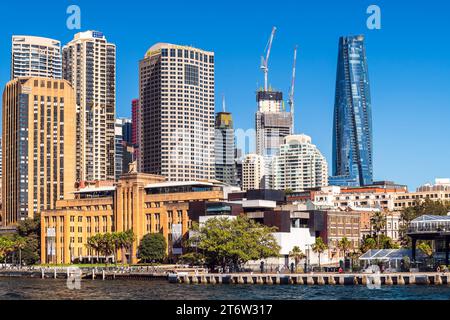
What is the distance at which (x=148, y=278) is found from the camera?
188 m

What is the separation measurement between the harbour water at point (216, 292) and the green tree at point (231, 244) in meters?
22.0

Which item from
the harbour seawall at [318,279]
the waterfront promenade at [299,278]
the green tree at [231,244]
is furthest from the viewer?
the green tree at [231,244]

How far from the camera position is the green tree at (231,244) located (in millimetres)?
190000

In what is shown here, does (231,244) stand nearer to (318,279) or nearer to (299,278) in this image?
(299,278)

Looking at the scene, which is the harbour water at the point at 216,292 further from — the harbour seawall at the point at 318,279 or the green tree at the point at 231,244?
the green tree at the point at 231,244

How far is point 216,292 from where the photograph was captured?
14612 cm

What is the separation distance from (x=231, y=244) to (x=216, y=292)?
1722 inches

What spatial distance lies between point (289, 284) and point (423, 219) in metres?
27.7

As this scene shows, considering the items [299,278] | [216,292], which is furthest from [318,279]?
[216,292]

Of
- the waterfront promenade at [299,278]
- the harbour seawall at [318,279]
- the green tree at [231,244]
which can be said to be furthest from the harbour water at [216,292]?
the green tree at [231,244]

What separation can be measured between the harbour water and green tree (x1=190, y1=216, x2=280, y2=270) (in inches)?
867
